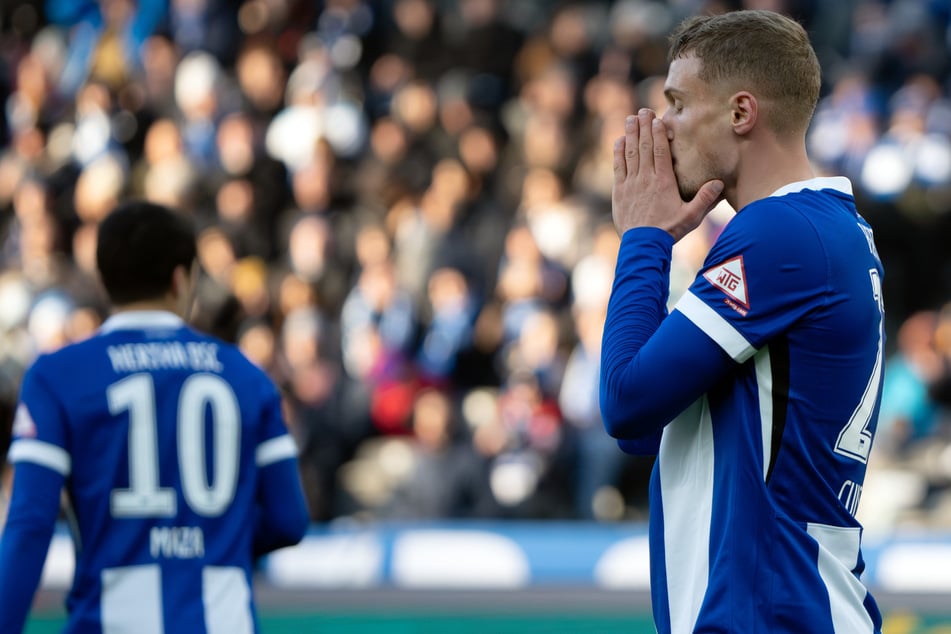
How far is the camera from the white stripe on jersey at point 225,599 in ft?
11.4

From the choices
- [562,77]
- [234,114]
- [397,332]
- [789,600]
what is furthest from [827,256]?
[234,114]

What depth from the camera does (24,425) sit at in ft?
11.1

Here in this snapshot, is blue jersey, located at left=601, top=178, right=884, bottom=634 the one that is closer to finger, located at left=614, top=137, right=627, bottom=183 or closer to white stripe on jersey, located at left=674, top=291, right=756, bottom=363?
white stripe on jersey, located at left=674, top=291, right=756, bottom=363

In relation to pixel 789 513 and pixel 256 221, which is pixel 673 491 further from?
pixel 256 221

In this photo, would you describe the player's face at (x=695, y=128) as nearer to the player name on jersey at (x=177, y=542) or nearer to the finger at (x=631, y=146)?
Answer: the finger at (x=631, y=146)

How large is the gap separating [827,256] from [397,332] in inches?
339

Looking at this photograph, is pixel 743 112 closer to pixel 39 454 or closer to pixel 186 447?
pixel 186 447

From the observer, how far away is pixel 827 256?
2.61m

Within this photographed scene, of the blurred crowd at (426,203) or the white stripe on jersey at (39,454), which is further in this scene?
the blurred crowd at (426,203)

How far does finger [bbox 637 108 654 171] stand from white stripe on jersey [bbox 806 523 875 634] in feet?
2.62

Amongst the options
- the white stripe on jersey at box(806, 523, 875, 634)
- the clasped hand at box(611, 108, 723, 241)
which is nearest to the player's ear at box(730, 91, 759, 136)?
the clasped hand at box(611, 108, 723, 241)

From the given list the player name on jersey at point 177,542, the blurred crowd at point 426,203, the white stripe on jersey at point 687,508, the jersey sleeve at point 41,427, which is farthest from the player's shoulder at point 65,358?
the blurred crowd at point 426,203

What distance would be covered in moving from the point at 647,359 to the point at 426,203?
9.40 meters

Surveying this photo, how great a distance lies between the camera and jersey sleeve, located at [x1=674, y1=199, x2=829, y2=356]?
2.56 metres
